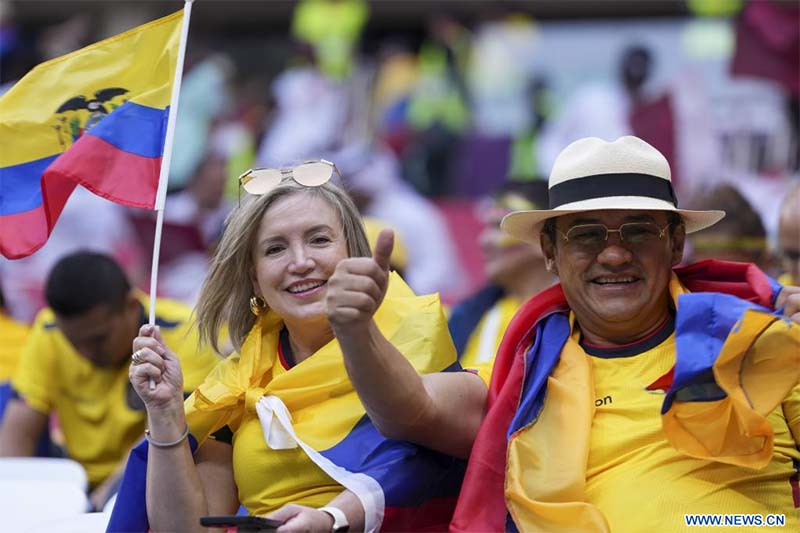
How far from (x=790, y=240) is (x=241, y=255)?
2713 mm

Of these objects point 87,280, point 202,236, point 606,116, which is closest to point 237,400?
point 87,280

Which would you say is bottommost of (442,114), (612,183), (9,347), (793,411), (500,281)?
(9,347)

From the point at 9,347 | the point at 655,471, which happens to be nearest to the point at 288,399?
the point at 655,471

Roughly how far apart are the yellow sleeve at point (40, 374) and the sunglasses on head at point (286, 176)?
94.6 inches

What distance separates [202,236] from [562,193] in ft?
22.6

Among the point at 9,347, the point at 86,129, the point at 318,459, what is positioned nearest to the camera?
the point at 318,459

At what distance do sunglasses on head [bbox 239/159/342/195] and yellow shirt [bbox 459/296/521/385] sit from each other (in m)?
2.29

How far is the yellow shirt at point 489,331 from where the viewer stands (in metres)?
6.14

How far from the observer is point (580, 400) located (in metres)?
3.61

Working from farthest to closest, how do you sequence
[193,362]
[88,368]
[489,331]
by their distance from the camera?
[489,331], [88,368], [193,362]

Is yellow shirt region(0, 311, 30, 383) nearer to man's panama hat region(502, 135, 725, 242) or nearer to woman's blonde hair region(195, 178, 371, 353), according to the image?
woman's blonde hair region(195, 178, 371, 353)

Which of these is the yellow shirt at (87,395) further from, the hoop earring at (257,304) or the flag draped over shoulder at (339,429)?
the flag draped over shoulder at (339,429)

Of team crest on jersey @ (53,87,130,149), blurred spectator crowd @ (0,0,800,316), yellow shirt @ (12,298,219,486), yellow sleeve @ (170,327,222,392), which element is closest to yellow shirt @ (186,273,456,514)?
team crest on jersey @ (53,87,130,149)

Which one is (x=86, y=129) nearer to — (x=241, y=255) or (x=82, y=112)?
(x=82, y=112)
